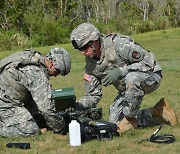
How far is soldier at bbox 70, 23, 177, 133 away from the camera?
5.75 m

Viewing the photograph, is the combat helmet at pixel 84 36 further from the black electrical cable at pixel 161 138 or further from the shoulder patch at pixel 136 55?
the black electrical cable at pixel 161 138

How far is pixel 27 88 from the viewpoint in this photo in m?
5.71

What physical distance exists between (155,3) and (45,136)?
29.2 metres

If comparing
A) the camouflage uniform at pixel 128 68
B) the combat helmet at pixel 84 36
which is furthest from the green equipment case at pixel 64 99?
the combat helmet at pixel 84 36

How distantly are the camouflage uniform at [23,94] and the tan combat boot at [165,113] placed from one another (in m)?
1.25

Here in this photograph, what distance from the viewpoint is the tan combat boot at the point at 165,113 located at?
20.2 feet

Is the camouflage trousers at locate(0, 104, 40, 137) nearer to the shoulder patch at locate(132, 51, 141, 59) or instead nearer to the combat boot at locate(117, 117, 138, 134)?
the combat boot at locate(117, 117, 138, 134)

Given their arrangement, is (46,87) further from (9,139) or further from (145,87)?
(145,87)

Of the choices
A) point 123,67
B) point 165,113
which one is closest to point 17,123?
point 123,67

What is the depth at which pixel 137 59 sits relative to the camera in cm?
581

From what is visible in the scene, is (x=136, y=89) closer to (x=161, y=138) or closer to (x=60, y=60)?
(x=161, y=138)

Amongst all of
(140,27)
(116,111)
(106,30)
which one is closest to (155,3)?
(140,27)

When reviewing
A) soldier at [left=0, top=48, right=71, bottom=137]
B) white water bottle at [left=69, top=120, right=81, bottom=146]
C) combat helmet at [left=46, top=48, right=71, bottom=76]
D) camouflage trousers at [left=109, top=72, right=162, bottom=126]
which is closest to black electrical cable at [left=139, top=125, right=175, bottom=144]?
camouflage trousers at [left=109, top=72, right=162, bottom=126]

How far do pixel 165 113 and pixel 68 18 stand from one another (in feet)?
66.9
